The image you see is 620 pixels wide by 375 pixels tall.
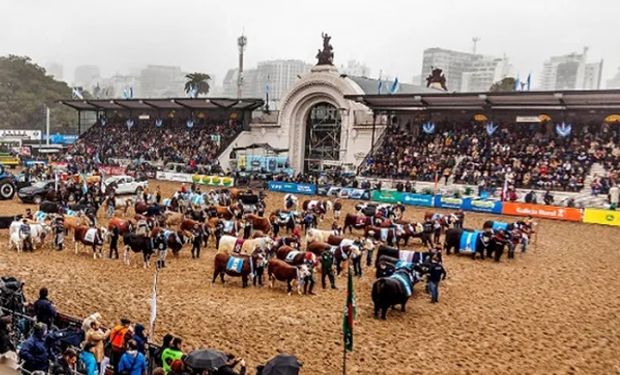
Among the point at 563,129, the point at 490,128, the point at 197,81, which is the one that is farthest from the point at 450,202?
the point at 197,81

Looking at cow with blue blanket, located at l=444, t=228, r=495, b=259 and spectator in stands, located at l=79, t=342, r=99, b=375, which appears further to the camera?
cow with blue blanket, located at l=444, t=228, r=495, b=259

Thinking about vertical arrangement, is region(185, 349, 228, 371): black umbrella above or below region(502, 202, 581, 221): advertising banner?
below

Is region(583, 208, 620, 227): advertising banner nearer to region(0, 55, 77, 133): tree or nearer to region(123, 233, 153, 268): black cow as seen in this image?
region(123, 233, 153, 268): black cow

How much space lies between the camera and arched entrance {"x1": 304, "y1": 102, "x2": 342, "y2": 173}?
47.3 meters

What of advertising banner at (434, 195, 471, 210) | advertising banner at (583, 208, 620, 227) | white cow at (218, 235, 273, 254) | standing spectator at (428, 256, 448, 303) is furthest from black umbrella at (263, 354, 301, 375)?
advertising banner at (434, 195, 471, 210)

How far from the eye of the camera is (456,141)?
4072 centimetres

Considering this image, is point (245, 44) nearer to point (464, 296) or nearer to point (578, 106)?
point (578, 106)

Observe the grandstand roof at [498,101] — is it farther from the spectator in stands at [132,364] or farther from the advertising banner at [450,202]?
the spectator in stands at [132,364]

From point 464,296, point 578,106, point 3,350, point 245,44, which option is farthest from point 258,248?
point 245,44

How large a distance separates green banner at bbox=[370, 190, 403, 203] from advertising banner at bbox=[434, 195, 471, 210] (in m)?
2.53

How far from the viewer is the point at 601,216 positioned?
95.9 ft

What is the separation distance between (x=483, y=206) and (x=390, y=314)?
1999cm

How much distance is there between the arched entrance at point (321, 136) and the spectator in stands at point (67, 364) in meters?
39.0

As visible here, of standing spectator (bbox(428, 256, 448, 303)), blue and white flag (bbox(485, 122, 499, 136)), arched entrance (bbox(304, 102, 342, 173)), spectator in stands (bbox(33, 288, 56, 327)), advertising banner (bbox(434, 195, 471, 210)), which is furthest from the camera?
arched entrance (bbox(304, 102, 342, 173))
